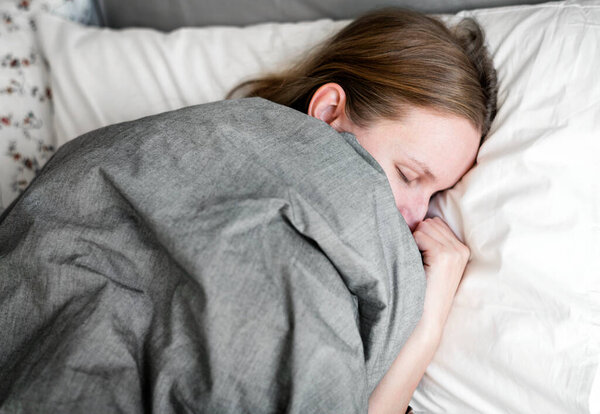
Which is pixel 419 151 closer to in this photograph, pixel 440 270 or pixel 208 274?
pixel 440 270

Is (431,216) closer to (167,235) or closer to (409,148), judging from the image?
(409,148)

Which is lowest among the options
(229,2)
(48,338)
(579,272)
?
(579,272)

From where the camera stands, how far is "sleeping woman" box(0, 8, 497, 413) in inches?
25.9

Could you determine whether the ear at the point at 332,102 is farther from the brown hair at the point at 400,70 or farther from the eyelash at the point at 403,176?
the eyelash at the point at 403,176

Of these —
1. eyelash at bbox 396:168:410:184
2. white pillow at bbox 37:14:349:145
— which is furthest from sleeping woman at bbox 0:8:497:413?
white pillow at bbox 37:14:349:145

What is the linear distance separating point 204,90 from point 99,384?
2.50 feet

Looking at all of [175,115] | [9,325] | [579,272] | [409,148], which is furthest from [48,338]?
[579,272]

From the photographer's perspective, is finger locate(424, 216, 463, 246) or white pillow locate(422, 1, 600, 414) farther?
finger locate(424, 216, 463, 246)

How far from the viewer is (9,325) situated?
29.4 inches

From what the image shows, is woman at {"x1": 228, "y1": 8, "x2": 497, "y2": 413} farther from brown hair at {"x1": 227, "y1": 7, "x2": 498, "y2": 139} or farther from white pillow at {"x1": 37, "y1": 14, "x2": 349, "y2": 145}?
white pillow at {"x1": 37, "y1": 14, "x2": 349, "y2": 145}

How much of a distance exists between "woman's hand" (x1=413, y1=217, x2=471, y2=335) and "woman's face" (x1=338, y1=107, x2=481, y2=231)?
68 mm

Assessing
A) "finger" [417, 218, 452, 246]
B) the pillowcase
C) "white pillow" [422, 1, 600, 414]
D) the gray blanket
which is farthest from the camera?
the pillowcase

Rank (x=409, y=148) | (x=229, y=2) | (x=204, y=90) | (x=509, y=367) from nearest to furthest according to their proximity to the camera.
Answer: (x=509, y=367) → (x=409, y=148) → (x=204, y=90) → (x=229, y=2)

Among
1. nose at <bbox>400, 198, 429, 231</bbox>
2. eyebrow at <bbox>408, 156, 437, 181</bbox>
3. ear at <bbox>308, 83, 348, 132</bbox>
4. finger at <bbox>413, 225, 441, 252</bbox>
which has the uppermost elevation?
ear at <bbox>308, 83, 348, 132</bbox>
